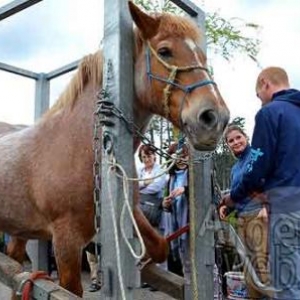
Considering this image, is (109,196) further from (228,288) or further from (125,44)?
(228,288)

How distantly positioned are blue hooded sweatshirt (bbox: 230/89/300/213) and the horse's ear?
0.73m

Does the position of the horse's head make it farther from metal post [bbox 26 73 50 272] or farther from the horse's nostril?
metal post [bbox 26 73 50 272]

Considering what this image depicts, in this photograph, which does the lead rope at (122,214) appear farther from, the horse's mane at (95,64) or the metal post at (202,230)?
the horse's mane at (95,64)

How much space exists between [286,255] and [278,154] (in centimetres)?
54

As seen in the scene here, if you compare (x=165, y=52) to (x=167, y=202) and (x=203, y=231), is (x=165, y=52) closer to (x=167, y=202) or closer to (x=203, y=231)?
(x=203, y=231)

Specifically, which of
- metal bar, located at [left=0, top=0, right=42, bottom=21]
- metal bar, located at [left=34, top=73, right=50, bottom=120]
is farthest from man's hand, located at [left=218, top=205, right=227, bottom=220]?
metal bar, located at [left=34, top=73, right=50, bottom=120]

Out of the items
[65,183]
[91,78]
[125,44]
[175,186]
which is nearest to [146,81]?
[125,44]

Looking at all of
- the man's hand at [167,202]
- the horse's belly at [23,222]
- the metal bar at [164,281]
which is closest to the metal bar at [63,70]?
the man's hand at [167,202]

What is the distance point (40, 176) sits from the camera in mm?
3084

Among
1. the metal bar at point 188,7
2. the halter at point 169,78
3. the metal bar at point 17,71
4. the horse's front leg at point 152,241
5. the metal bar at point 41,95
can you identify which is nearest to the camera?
the halter at point 169,78

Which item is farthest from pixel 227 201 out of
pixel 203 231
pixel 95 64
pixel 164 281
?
pixel 95 64

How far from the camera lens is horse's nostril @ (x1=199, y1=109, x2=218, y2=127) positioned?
2238 mm

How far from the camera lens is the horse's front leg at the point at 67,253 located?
9.52 feet

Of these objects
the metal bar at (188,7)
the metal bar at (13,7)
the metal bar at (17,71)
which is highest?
the metal bar at (17,71)
